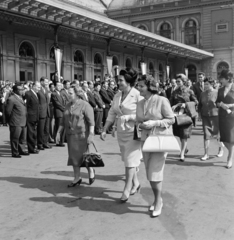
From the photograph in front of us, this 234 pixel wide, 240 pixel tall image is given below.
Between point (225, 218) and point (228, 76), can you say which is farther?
point (228, 76)

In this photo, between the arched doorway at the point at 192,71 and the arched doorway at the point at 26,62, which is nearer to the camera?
the arched doorway at the point at 26,62

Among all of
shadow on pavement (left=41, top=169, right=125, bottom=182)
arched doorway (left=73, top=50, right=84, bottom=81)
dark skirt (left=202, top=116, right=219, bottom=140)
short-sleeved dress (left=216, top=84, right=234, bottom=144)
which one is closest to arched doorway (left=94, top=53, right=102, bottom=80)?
arched doorway (left=73, top=50, right=84, bottom=81)

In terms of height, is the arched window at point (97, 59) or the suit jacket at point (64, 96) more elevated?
the arched window at point (97, 59)

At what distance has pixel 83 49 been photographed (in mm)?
24172

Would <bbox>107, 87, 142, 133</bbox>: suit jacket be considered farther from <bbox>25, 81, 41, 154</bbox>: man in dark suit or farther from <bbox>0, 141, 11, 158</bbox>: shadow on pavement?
<bbox>0, 141, 11, 158</bbox>: shadow on pavement

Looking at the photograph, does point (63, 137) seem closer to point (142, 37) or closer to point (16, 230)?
point (16, 230)

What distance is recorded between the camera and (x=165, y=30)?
140 feet

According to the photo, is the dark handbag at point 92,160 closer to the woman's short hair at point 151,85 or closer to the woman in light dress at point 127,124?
the woman in light dress at point 127,124

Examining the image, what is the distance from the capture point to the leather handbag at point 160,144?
13.4ft

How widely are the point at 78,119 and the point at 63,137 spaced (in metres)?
4.55

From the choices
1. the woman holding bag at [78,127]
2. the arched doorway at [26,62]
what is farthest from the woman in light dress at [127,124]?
the arched doorway at [26,62]

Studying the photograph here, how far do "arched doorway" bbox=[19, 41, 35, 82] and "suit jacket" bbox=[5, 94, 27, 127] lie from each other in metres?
11.7

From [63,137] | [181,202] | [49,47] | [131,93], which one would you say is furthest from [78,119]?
[49,47]

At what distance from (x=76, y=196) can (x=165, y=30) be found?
40058 mm
